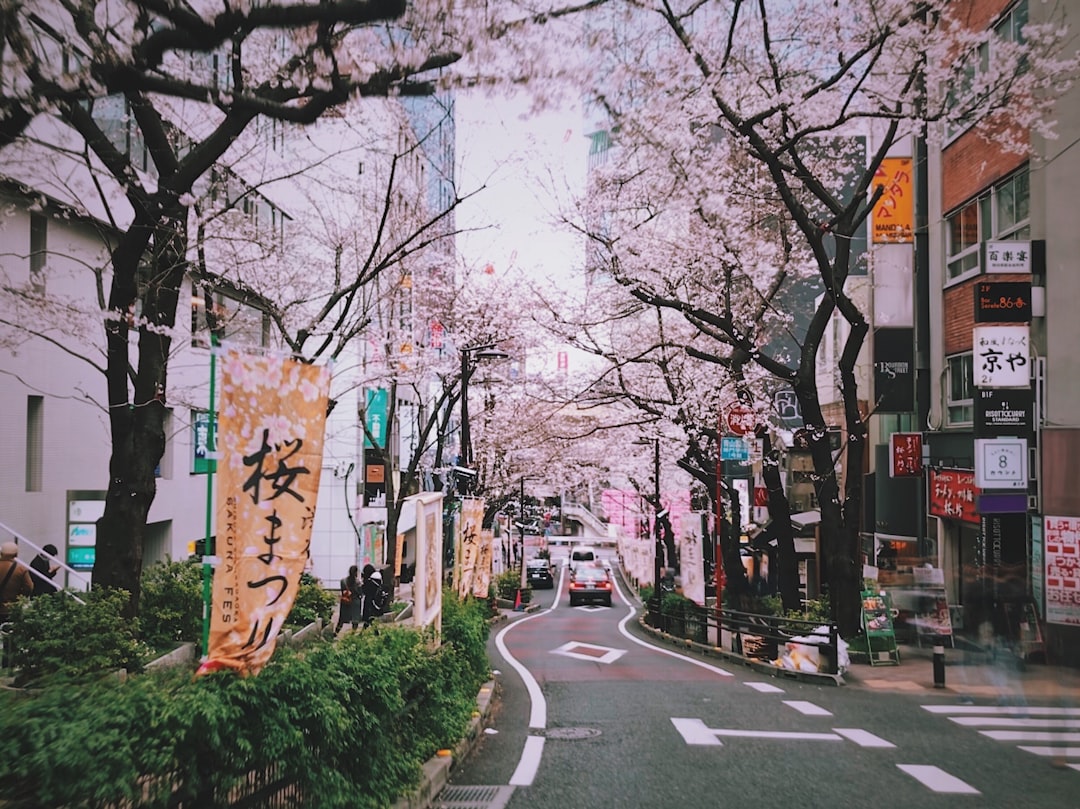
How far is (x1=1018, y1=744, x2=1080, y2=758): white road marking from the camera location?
9844mm

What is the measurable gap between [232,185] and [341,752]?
19413 millimetres

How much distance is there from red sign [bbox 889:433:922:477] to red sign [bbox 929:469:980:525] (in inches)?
19.6

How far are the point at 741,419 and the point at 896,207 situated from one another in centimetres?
782

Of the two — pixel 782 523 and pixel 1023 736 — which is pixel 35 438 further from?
pixel 1023 736

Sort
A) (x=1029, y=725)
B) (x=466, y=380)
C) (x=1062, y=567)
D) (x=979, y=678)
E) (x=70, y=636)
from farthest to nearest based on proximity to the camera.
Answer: (x=466, y=380) < (x=979, y=678) < (x=1062, y=567) < (x=1029, y=725) < (x=70, y=636)

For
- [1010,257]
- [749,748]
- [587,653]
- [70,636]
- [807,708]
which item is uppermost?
[1010,257]

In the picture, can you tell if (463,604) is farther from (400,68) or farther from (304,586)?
(400,68)

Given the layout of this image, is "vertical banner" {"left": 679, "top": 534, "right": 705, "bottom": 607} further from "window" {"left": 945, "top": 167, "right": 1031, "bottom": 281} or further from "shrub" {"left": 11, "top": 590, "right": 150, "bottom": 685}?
"shrub" {"left": 11, "top": 590, "right": 150, "bottom": 685}

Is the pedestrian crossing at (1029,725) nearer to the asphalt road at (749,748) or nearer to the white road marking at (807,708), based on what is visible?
the asphalt road at (749,748)

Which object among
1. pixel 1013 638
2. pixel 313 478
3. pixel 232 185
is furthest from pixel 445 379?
pixel 313 478

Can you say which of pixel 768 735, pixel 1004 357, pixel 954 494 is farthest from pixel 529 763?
pixel 954 494

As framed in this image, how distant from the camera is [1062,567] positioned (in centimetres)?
1528

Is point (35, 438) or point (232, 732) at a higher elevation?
point (35, 438)

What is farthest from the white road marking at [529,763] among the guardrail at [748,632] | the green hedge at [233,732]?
the guardrail at [748,632]
